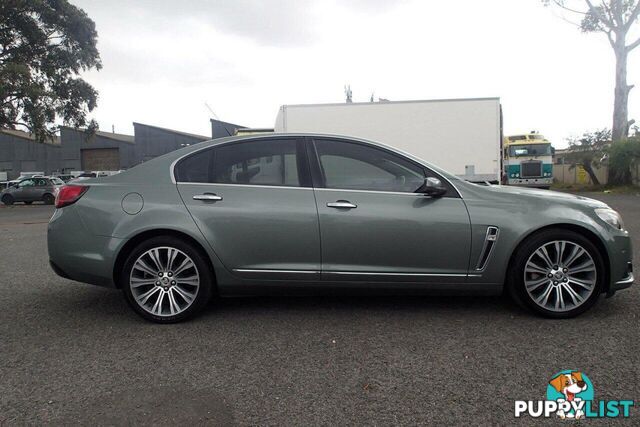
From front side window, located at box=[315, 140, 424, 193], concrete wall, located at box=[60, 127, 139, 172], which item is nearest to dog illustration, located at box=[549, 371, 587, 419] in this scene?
front side window, located at box=[315, 140, 424, 193]

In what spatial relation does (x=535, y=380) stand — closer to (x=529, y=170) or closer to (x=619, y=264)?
(x=619, y=264)

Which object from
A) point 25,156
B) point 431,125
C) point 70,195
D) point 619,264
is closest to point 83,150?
point 25,156

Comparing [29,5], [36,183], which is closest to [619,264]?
Answer: [36,183]

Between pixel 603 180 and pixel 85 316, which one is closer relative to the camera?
pixel 85 316

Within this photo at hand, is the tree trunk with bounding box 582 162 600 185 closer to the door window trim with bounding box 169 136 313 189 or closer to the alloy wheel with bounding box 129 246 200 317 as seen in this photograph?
the door window trim with bounding box 169 136 313 189

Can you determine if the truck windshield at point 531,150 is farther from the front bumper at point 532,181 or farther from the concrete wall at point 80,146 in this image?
the concrete wall at point 80,146

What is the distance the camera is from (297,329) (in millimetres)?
3770

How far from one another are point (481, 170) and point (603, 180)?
20.5 m

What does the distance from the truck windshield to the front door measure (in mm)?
23249

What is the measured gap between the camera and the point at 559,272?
383cm

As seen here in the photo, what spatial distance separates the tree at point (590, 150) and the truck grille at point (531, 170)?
5.46 meters

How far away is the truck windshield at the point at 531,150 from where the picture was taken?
974 inches

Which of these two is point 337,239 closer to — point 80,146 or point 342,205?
point 342,205

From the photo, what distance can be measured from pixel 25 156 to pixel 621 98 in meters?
59.3
